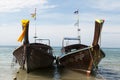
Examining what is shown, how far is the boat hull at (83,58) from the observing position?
64.4 feet

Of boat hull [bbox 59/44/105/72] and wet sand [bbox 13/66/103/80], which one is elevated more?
boat hull [bbox 59/44/105/72]

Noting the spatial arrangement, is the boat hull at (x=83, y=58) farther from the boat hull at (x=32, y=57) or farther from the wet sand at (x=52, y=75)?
the boat hull at (x=32, y=57)

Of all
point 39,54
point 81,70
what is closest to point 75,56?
point 81,70

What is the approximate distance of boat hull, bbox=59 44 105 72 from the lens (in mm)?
19631

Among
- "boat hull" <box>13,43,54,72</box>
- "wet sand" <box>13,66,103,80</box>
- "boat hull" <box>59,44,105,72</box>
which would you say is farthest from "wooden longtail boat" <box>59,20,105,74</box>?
"boat hull" <box>13,43,54,72</box>

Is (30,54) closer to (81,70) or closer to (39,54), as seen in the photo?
(39,54)

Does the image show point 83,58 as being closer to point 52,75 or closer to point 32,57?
point 52,75

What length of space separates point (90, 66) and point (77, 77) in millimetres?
1206

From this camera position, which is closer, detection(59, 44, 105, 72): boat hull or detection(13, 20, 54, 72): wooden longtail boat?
detection(13, 20, 54, 72): wooden longtail boat

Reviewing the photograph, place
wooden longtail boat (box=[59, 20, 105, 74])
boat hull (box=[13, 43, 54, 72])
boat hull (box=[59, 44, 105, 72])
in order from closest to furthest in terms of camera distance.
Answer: wooden longtail boat (box=[59, 20, 105, 74]), boat hull (box=[59, 44, 105, 72]), boat hull (box=[13, 43, 54, 72])

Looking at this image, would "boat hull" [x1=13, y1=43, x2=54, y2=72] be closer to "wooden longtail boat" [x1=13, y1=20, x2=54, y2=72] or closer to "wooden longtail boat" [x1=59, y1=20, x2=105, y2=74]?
"wooden longtail boat" [x1=13, y1=20, x2=54, y2=72]

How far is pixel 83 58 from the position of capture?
20.3m

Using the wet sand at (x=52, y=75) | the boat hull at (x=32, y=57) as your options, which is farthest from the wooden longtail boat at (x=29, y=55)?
the wet sand at (x=52, y=75)

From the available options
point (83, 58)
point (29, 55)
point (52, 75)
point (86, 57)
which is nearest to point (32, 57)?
point (29, 55)
